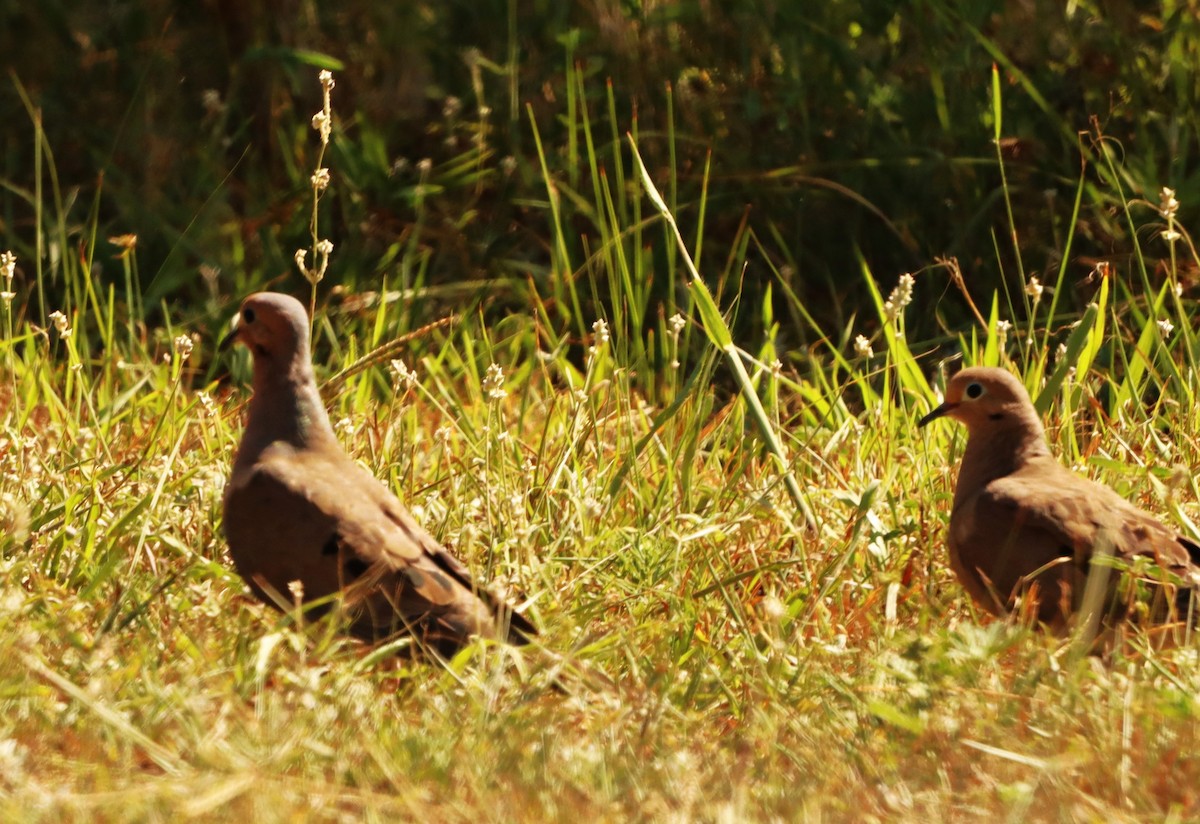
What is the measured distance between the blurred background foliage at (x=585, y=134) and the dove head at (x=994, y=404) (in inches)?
62.9

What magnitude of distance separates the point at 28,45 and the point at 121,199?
1.04m

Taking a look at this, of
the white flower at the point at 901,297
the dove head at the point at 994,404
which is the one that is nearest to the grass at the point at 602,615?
the white flower at the point at 901,297

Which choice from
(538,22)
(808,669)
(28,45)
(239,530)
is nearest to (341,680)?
(239,530)

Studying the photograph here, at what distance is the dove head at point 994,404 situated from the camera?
413cm

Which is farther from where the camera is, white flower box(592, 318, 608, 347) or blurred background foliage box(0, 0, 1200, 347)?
blurred background foliage box(0, 0, 1200, 347)

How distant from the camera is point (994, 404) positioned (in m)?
4.15

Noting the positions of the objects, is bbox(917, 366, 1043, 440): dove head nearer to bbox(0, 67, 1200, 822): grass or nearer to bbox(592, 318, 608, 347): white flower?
bbox(0, 67, 1200, 822): grass

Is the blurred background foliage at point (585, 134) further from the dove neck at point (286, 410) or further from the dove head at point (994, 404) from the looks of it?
the dove neck at point (286, 410)

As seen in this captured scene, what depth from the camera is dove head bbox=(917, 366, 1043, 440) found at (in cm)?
413

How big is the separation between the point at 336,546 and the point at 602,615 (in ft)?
2.08

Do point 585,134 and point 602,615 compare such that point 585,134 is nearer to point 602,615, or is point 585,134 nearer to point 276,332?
point 276,332

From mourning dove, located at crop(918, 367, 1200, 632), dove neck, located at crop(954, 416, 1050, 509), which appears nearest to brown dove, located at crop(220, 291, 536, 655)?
mourning dove, located at crop(918, 367, 1200, 632)

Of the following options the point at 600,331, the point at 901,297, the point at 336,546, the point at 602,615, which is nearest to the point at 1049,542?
the point at 901,297

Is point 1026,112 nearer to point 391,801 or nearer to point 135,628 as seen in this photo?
point 135,628
